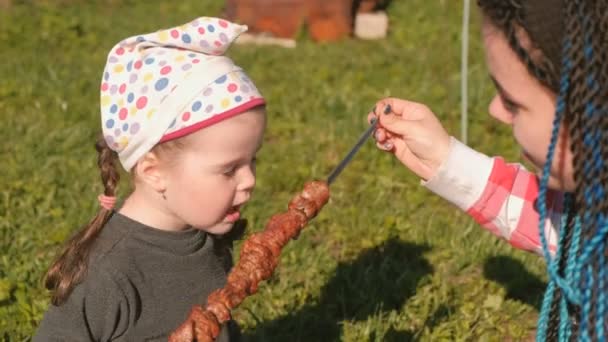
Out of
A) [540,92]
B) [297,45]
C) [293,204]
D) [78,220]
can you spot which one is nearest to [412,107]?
[293,204]

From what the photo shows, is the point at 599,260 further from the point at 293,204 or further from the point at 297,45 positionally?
the point at 297,45

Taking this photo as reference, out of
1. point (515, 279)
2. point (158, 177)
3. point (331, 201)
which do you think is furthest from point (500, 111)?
point (331, 201)

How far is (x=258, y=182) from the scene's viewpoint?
4.95 m

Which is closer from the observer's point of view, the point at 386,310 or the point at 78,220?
the point at 386,310

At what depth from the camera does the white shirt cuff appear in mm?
2875

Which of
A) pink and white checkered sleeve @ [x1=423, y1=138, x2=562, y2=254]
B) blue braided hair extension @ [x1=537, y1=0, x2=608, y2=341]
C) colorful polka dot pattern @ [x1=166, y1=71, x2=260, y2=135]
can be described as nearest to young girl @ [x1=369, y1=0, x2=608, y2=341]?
blue braided hair extension @ [x1=537, y1=0, x2=608, y2=341]

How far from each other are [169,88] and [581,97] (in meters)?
1.08

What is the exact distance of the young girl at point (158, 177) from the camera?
2477 mm

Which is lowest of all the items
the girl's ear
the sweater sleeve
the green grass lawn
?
the green grass lawn

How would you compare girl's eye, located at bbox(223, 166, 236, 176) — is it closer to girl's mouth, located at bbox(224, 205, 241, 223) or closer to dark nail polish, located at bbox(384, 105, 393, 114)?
girl's mouth, located at bbox(224, 205, 241, 223)

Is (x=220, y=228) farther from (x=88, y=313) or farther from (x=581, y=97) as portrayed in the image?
(x=581, y=97)

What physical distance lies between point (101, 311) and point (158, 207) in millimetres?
357

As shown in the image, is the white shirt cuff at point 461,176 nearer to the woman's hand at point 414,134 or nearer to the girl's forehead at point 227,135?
the woman's hand at point 414,134

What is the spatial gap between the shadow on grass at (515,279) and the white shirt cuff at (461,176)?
1.17m
